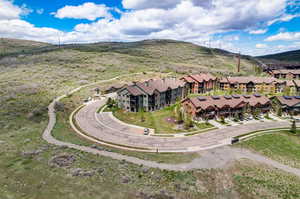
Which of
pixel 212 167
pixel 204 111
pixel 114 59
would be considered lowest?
pixel 212 167

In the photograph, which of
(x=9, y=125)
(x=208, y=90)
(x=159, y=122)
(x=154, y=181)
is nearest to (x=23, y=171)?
(x=154, y=181)

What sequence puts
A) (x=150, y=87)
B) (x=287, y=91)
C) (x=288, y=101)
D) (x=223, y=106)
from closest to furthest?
1. (x=223, y=106)
2. (x=288, y=101)
3. (x=150, y=87)
4. (x=287, y=91)

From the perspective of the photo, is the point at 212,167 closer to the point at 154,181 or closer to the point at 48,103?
the point at 154,181

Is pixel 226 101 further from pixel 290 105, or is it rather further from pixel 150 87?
pixel 150 87

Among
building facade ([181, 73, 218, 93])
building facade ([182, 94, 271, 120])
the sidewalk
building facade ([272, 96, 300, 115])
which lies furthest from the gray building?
building facade ([272, 96, 300, 115])

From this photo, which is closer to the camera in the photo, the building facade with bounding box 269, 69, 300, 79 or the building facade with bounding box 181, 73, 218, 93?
the building facade with bounding box 181, 73, 218, 93

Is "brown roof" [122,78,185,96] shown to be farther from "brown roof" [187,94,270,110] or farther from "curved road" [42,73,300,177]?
"curved road" [42,73,300,177]

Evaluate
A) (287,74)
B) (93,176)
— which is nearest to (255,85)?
(287,74)
